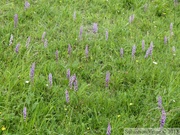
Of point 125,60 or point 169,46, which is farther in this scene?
point 169,46

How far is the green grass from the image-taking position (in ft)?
9.11

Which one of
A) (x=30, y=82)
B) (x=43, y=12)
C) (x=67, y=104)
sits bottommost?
(x=67, y=104)

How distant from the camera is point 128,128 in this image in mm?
2738

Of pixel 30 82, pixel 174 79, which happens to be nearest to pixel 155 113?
pixel 174 79

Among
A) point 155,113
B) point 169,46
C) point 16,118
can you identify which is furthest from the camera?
point 169,46

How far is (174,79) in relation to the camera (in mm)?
3357

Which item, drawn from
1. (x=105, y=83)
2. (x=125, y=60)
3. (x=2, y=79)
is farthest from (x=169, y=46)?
(x=2, y=79)

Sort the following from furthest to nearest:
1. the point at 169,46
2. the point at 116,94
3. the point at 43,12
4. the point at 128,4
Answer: the point at 128,4 → the point at 43,12 → the point at 169,46 → the point at 116,94

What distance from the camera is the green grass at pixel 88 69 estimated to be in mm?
2775

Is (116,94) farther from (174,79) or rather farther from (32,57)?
(32,57)

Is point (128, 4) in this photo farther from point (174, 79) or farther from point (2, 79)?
point (2, 79)

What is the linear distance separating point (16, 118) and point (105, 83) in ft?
3.68

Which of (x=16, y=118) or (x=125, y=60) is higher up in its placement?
(x=125, y=60)

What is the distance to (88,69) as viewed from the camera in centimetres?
355
